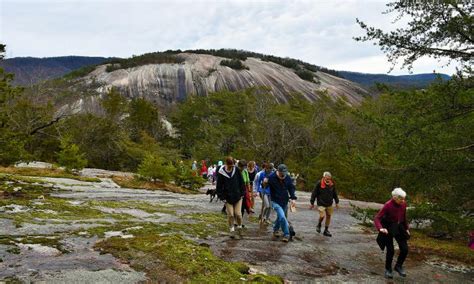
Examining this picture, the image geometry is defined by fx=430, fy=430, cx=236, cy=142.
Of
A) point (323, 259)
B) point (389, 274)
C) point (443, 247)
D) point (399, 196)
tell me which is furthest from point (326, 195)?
point (443, 247)

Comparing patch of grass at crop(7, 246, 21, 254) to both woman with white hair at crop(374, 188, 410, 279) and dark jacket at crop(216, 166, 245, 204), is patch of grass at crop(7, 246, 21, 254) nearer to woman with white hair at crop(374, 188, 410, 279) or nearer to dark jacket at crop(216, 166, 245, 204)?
dark jacket at crop(216, 166, 245, 204)

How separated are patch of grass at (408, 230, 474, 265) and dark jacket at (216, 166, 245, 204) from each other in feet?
18.4

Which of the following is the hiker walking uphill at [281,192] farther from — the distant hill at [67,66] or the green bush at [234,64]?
the green bush at [234,64]

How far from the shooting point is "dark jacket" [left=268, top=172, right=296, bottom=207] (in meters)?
9.74

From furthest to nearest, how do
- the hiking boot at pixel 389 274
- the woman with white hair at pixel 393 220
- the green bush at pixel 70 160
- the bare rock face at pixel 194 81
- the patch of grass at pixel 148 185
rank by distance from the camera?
1. the bare rock face at pixel 194 81
2. the green bush at pixel 70 160
3. the patch of grass at pixel 148 185
4. the hiking boot at pixel 389 274
5. the woman with white hair at pixel 393 220

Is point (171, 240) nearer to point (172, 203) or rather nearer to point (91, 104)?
point (172, 203)

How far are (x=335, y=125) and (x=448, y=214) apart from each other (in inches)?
1099

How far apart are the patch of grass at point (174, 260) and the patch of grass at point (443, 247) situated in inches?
266

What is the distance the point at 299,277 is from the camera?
7.30m

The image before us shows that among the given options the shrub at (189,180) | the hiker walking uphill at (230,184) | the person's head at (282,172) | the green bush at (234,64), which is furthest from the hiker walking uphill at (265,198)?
the green bush at (234,64)

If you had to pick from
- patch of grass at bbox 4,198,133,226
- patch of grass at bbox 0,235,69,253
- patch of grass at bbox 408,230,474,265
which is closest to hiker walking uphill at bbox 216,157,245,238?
patch of grass at bbox 4,198,133,226

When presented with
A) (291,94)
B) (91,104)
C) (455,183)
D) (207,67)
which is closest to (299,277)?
(455,183)

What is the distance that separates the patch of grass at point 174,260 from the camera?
6.16 meters

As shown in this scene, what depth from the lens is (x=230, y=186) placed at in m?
9.41
